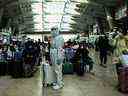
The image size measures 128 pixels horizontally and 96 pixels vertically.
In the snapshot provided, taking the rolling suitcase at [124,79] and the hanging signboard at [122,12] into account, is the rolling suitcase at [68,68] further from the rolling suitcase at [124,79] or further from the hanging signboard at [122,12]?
the hanging signboard at [122,12]

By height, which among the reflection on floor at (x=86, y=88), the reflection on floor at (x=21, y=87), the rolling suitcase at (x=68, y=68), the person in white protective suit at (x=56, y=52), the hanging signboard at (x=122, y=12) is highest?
the hanging signboard at (x=122, y=12)

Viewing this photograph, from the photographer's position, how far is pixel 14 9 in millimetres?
46812

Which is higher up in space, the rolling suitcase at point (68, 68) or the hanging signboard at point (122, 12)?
the hanging signboard at point (122, 12)

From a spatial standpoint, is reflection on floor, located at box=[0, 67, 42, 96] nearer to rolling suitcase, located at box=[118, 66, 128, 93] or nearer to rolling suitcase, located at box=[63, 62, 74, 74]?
rolling suitcase, located at box=[63, 62, 74, 74]

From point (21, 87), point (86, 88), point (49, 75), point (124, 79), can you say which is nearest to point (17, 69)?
point (21, 87)

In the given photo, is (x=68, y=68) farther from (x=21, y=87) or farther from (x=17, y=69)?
(x=21, y=87)

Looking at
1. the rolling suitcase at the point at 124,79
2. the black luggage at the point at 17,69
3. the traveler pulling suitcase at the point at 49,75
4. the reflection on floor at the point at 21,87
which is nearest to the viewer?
the rolling suitcase at the point at 124,79

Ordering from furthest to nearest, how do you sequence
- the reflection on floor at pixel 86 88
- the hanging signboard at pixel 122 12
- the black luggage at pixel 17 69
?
1. the hanging signboard at pixel 122 12
2. the black luggage at pixel 17 69
3. the reflection on floor at pixel 86 88

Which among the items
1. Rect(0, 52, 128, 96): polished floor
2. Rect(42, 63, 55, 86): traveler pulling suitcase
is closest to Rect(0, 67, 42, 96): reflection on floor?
Rect(0, 52, 128, 96): polished floor

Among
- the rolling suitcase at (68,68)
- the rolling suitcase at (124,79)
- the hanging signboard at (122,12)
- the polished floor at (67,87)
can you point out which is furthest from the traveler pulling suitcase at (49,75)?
the hanging signboard at (122,12)

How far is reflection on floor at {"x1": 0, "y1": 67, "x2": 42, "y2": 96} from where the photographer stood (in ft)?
40.1

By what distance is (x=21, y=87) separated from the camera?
539 inches

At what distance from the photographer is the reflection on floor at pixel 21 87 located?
12.2 meters

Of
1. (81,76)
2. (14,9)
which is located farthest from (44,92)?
(14,9)
